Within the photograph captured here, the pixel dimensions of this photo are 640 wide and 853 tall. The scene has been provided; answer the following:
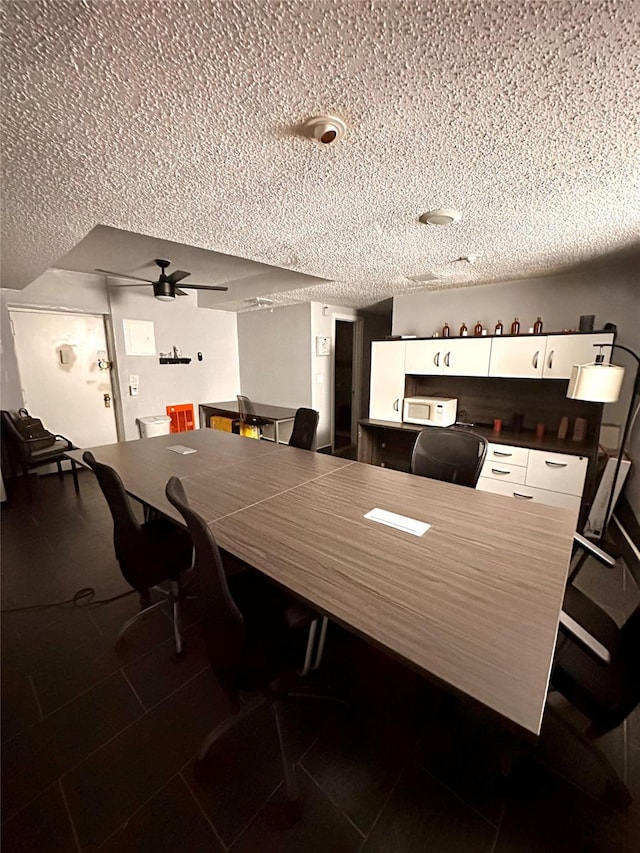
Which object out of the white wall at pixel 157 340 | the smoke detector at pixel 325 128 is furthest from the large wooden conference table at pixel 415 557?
the white wall at pixel 157 340

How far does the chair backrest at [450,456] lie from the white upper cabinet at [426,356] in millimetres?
1498

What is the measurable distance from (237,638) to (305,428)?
2.22 metres

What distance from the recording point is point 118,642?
5.99ft

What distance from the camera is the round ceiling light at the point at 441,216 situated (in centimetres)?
184

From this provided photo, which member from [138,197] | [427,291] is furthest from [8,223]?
[427,291]

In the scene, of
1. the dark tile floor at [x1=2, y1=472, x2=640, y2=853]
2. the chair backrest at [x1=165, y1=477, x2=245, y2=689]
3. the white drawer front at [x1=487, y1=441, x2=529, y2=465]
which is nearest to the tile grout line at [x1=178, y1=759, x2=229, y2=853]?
the dark tile floor at [x1=2, y1=472, x2=640, y2=853]

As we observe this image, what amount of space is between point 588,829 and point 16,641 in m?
2.71

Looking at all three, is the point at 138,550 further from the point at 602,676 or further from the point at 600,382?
the point at 600,382

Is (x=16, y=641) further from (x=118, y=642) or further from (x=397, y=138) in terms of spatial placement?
(x=397, y=138)

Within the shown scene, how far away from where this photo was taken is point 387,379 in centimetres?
402

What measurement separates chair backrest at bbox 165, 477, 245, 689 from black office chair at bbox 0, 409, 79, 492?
289 cm

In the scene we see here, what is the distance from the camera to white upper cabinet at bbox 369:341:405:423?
393 centimetres

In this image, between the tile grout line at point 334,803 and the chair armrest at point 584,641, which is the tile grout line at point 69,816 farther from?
the chair armrest at point 584,641

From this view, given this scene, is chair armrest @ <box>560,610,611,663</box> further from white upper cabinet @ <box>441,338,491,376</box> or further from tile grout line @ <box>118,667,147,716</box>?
white upper cabinet @ <box>441,338,491,376</box>
